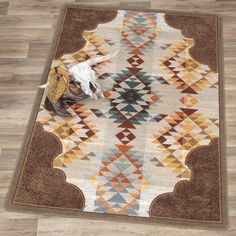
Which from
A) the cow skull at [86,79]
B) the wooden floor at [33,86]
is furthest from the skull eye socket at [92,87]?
the wooden floor at [33,86]

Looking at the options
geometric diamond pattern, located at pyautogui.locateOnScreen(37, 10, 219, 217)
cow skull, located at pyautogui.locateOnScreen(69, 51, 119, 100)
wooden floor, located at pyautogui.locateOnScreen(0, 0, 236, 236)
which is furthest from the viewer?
cow skull, located at pyautogui.locateOnScreen(69, 51, 119, 100)

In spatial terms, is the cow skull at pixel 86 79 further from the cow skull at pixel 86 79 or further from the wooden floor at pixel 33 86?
the wooden floor at pixel 33 86

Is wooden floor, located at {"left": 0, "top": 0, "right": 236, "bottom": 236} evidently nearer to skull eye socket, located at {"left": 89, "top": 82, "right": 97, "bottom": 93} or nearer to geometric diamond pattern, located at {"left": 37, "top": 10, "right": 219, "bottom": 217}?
geometric diamond pattern, located at {"left": 37, "top": 10, "right": 219, "bottom": 217}

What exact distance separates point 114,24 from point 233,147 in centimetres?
124

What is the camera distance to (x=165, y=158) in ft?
7.77

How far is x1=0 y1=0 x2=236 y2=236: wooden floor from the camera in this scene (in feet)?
6.95

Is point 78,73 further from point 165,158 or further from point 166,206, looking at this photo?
point 166,206

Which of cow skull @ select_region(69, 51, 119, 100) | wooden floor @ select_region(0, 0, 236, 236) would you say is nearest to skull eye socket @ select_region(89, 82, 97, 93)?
cow skull @ select_region(69, 51, 119, 100)

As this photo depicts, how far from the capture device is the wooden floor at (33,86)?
212cm

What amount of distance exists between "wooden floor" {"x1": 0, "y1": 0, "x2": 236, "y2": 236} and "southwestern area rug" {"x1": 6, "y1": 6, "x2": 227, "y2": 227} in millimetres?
51

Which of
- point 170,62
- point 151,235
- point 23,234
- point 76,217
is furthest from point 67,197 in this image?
point 170,62

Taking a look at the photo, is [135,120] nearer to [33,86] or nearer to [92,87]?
[92,87]

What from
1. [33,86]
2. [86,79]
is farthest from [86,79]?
[33,86]

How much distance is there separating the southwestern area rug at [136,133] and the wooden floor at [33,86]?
0.05 m
